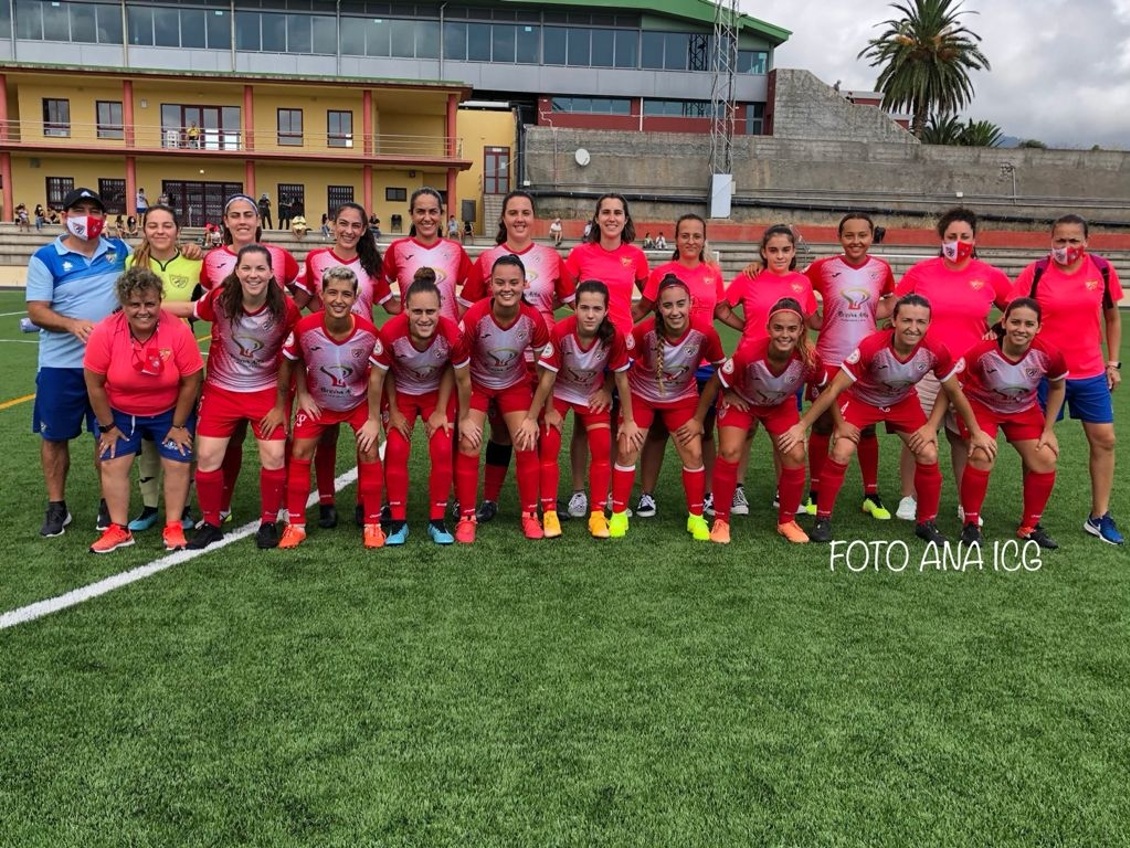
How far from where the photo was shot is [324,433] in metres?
4.84

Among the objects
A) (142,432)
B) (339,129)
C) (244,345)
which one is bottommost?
(142,432)

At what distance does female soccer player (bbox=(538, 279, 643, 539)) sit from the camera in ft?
15.6

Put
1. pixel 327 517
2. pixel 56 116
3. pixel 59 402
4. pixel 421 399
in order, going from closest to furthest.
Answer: pixel 59 402 < pixel 421 399 < pixel 327 517 < pixel 56 116

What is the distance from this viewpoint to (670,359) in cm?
491

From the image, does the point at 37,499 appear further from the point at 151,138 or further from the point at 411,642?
the point at 151,138

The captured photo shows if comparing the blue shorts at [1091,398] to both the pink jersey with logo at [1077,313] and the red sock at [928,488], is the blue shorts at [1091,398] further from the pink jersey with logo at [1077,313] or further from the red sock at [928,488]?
the red sock at [928,488]

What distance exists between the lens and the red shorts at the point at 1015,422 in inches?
189

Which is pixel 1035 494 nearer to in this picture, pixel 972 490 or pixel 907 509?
pixel 972 490

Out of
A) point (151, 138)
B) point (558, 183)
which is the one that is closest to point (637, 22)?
point (558, 183)

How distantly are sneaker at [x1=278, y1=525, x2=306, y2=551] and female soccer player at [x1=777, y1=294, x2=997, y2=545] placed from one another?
2.69 m

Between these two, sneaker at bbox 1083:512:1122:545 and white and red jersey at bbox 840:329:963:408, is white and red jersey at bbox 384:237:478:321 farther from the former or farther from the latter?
sneaker at bbox 1083:512:1122:545

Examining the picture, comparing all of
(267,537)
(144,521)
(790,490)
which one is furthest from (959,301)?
(144,521)

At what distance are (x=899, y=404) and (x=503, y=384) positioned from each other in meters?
2.26

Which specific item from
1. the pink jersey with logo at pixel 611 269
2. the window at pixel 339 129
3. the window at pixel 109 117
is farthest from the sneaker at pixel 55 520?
the window at pixel 109 117
